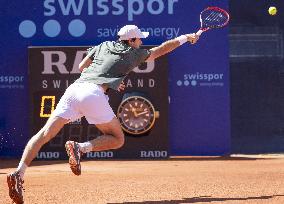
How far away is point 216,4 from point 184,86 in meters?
1.77

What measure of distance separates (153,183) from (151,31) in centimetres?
629

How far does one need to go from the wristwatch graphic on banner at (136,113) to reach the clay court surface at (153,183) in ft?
2.66

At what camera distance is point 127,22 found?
1403 centimetres

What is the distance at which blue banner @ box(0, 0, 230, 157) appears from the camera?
14.0m

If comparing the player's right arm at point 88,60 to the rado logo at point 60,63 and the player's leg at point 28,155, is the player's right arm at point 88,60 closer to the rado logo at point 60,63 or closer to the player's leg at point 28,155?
the player's leg at point 28,155

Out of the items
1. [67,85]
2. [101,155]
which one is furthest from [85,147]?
[101,155]

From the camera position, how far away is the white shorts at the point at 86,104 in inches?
246

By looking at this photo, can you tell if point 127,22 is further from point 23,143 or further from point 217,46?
point 23,143

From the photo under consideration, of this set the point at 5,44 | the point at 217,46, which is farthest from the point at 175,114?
the point at 5,44

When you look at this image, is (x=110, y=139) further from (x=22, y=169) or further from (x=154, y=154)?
(x=154, y=154)

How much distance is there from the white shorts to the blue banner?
7.73 m

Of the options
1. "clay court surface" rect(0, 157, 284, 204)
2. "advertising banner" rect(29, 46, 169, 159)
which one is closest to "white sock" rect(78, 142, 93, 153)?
"clay court surface" rect(0, 157, 284, 204)

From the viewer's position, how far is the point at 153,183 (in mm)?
8109

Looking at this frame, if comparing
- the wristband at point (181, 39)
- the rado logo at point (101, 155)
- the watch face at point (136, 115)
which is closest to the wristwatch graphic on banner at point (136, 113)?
the watch face at point (136, 115)
